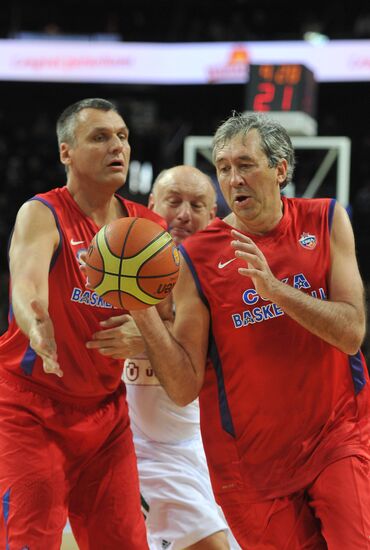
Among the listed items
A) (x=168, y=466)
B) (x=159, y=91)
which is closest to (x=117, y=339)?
(x=168, y=466)

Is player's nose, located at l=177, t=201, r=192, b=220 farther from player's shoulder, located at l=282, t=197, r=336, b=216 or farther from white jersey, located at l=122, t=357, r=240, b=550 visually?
player's shoulder, located at l=282, t=197, r=336, b=216

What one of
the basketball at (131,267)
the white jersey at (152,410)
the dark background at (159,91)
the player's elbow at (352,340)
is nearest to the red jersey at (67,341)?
the basketball at (131,267)

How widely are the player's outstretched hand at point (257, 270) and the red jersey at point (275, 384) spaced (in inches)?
10.5

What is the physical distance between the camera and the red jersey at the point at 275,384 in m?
3.43

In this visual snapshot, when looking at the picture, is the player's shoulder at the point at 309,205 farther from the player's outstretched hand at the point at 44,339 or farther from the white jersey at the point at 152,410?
the white jersey at the point at 152,410

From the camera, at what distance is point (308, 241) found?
3.62 metres

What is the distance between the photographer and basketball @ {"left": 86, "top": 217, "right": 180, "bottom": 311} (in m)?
3.42

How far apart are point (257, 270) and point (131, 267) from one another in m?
0.55

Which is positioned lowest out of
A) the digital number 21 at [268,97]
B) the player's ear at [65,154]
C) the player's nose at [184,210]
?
the player's nose at [184,210]

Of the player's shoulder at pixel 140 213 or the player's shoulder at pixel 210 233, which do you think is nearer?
the player's shoulder at pixel 210 233

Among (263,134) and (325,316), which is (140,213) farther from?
(325,316)

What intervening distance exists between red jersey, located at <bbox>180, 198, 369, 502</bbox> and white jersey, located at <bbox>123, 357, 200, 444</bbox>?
1067mm

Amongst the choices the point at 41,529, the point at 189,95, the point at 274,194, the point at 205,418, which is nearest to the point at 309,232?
the point at 274,194

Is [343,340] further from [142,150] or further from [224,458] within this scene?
[142,150]
